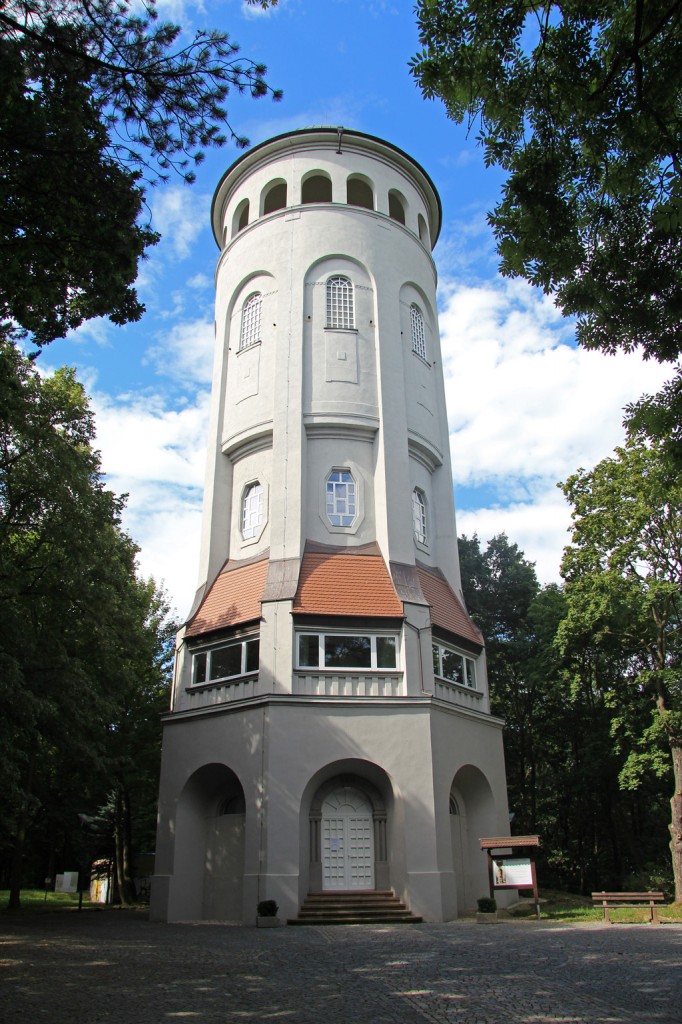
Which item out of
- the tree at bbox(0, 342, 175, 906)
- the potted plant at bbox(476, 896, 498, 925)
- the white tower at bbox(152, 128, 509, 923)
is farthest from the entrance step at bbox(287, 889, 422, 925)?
the tree at bbox(0, 342, 175, 906)

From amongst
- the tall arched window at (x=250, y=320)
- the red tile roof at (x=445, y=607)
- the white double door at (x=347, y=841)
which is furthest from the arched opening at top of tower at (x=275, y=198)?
the white double door at (x=347, y=841)

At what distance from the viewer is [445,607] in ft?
68.5

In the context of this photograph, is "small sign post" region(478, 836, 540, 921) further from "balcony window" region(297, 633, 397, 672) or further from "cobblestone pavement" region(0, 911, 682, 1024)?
"balcony window" region(297, 633, 397, 672)

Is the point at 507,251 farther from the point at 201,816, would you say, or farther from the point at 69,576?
the point at 201,816

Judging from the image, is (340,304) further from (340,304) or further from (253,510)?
(253,510)

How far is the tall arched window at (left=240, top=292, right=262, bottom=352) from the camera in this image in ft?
77.4

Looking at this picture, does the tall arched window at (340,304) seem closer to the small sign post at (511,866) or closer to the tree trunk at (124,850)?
the small sign post at (511,866)

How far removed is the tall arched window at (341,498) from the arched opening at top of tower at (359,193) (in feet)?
31.7

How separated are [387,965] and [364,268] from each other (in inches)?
735

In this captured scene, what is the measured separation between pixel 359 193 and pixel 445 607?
14215mm

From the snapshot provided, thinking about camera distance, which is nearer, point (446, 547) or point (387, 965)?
point (387, 965)

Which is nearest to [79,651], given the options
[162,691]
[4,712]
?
[4,712]

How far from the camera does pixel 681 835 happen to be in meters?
19.6

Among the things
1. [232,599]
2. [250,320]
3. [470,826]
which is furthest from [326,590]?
[250,320]
